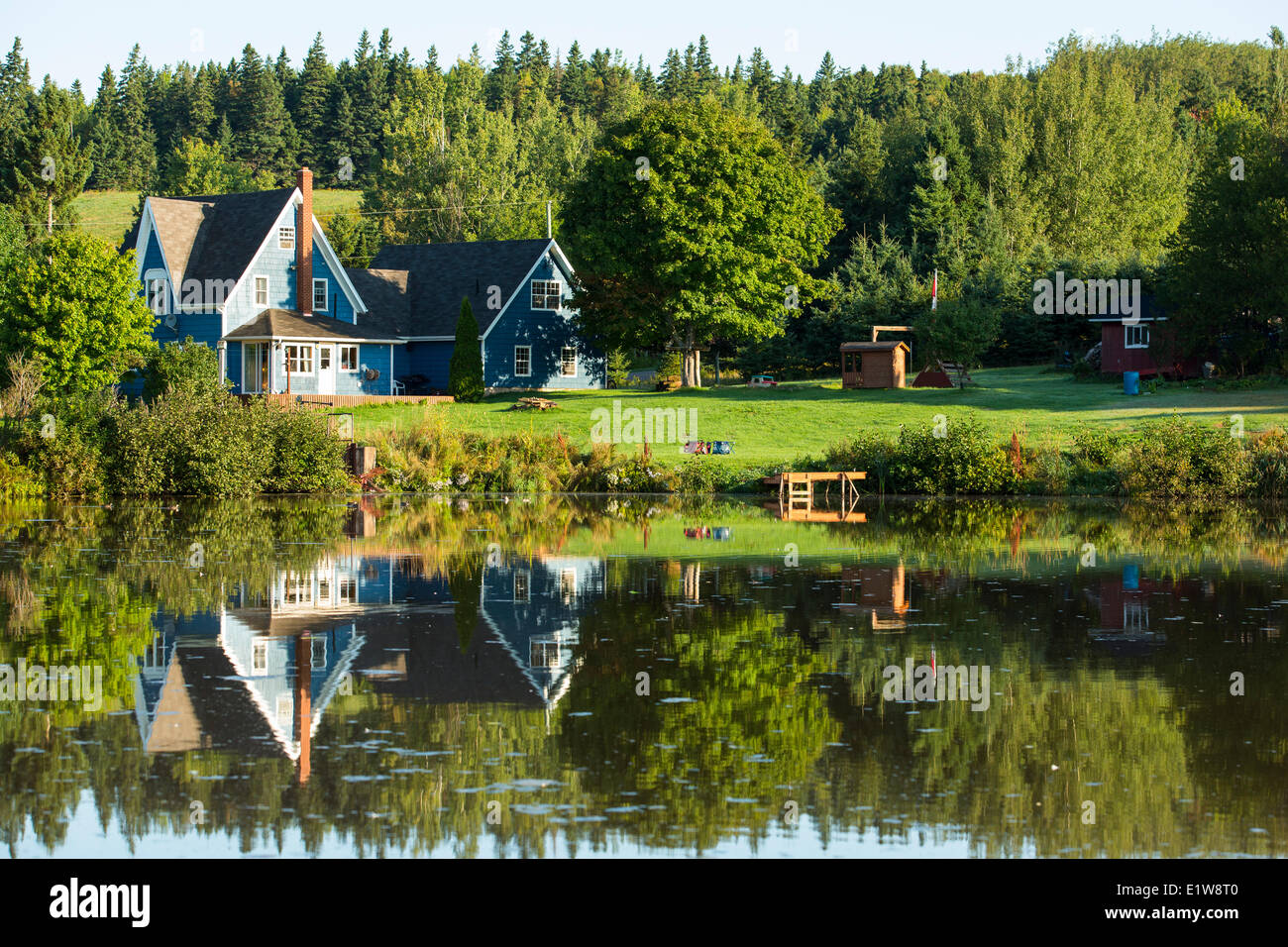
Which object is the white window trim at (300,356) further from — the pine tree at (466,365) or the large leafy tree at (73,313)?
the large leafy tree at (73,313)

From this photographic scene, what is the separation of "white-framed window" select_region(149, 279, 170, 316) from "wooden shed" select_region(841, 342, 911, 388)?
29740 mm

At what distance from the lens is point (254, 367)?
205 ft

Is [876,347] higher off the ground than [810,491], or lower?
higher

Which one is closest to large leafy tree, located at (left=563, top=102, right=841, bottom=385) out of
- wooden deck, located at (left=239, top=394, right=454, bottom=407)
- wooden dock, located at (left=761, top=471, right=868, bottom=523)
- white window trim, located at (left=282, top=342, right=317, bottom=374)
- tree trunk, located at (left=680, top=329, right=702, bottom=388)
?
tree trunk, located at (left=680, top=329, right=702, bottom=388)

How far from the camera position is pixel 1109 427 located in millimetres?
48969

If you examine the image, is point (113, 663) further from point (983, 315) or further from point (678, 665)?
point (983, 315)

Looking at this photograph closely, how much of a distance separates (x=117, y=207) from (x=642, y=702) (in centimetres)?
13772

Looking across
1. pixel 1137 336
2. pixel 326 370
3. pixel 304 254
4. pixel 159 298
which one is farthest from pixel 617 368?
pixel 1137 336

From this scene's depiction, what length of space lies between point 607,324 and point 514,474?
76.6ft

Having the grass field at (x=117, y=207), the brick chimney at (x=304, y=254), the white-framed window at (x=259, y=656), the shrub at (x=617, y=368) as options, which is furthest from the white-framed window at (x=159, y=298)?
the grass field at (x=117, y=207)

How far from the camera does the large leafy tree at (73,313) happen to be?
178 ft

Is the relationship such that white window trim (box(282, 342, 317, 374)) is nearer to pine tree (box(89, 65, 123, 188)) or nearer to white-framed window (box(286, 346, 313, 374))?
white-framed window (box(286, 346, 313, 374))

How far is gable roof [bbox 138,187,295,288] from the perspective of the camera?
63.2 metres

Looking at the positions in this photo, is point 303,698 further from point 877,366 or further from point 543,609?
point 877,366
